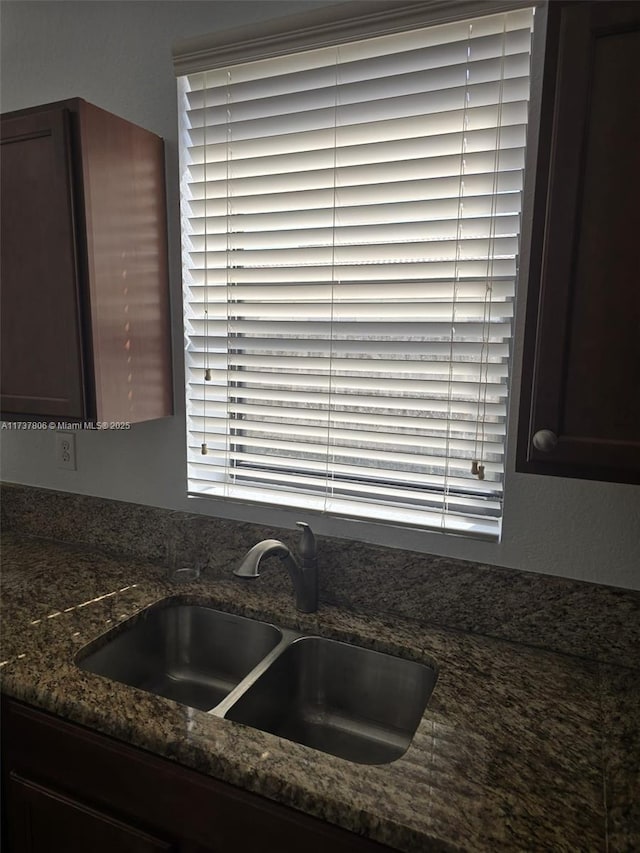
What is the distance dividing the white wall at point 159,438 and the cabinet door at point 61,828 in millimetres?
750

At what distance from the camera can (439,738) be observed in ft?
3.26

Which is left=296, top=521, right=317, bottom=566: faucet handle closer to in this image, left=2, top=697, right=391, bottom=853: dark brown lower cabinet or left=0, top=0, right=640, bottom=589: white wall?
left=0, top=0, right=640, bottom=589: white wall

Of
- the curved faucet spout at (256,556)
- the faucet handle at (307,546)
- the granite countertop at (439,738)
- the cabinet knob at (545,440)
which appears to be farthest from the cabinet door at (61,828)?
the cabinet knob at (545,440)

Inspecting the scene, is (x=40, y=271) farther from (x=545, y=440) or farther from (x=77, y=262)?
(x=545, y=440)

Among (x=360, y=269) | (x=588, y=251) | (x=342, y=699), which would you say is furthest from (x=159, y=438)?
(x=588, y=251)

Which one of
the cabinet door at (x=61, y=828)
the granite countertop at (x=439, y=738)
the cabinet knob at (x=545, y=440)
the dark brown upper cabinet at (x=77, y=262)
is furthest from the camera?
the dark brown upper cabinet at (x=77, y=262)

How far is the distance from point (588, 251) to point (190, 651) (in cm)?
133

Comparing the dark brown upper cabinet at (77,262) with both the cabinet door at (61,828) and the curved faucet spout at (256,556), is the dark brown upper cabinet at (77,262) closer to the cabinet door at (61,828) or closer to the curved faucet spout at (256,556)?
the curved faucet spout at (256,556)

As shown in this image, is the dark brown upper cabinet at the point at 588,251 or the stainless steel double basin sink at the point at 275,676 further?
the stainless steel double basin sink at the point at 275,676

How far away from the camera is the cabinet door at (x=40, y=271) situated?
1366 mm

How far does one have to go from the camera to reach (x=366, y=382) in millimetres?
1456

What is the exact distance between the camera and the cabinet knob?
93 cm

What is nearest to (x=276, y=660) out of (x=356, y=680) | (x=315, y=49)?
(x=356, y=680)
